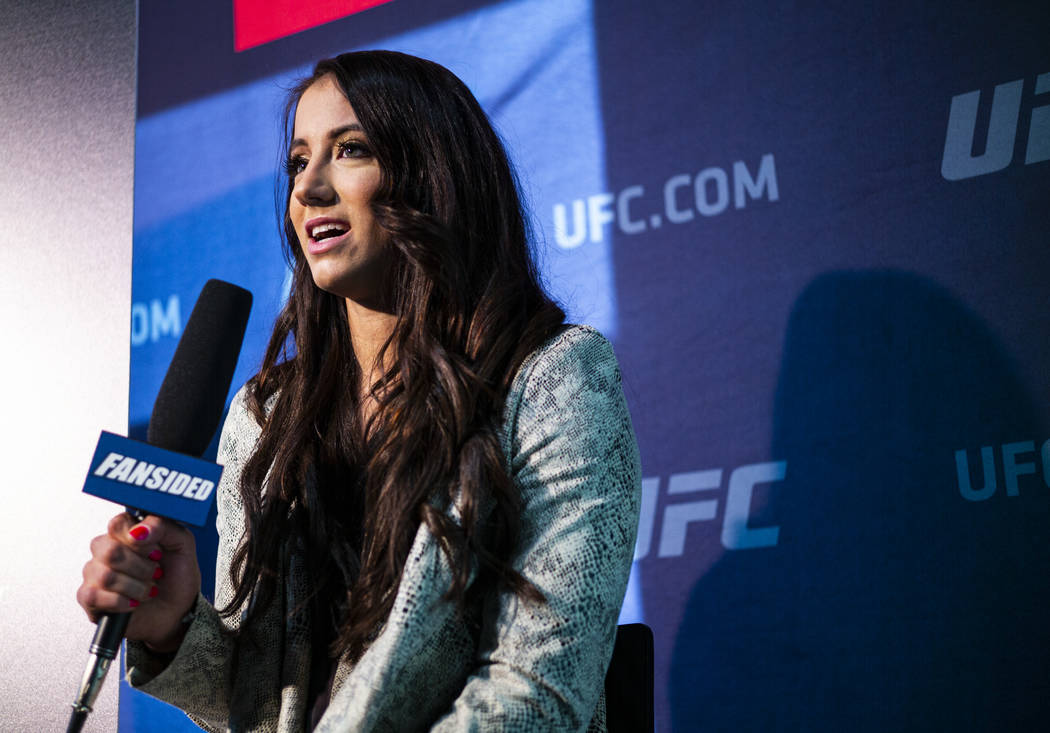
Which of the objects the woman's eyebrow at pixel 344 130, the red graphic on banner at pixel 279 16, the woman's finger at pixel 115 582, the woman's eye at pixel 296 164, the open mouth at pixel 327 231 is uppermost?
the red graphic on banner at pixel 279 16

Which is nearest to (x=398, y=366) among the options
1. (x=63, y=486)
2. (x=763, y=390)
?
(x=763, y=390)

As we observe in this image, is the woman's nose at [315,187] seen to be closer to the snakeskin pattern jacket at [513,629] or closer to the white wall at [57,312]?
the snakeskin pattern jacket at [513,629]

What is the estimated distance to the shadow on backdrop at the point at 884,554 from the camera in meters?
1.42

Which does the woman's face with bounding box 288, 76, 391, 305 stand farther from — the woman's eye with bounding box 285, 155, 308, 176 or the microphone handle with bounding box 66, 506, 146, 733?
the microphone handle with bounding box 66, 506, 146, 733

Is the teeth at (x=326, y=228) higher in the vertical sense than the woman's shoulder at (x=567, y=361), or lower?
higher

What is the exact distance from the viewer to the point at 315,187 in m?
1.26

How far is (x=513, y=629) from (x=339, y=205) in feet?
1.91

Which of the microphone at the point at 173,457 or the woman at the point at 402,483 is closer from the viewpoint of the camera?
the microphone at the point at 173,457

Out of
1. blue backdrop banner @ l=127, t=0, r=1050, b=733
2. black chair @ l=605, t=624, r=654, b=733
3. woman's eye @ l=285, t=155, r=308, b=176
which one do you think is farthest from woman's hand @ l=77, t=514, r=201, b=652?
blue backdrop banner @ l=127, t=0, r=1050, b=733

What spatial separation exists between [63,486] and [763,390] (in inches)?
64.3

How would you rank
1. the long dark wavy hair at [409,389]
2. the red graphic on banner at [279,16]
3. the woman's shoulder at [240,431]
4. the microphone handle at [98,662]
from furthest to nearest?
the red graphic on banner at [279,16], the woman's shoulder at [240,431], the long dark wavy hair at [409,389], the microphone handle at [98,662]

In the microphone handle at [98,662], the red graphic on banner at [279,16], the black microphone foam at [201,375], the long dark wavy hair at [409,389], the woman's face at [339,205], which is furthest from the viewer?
the red graphic on banner at [279,16]

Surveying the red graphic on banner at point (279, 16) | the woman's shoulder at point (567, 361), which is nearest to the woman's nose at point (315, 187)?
the woman's shoulder at point (567, 361)

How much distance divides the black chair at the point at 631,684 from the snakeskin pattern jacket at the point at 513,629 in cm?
4
